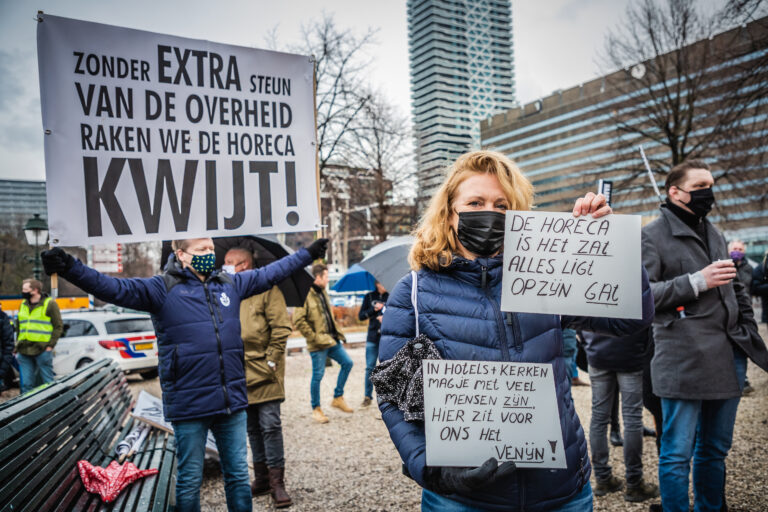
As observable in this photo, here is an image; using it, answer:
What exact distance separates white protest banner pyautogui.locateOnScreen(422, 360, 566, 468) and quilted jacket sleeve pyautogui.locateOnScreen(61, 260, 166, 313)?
190 cm

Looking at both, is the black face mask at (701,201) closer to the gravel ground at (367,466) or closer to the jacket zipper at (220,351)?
the gravel ground at (367,466)

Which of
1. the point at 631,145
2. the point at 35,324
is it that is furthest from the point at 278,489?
the point at 631,145

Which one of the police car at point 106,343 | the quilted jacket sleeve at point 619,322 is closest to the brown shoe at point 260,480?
the quilted jacket sleeve at point 619,322

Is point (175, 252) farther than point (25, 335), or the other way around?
point (25, 335)

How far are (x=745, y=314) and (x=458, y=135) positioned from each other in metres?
15.4

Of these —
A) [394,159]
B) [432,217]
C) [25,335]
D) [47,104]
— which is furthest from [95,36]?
[394,159]

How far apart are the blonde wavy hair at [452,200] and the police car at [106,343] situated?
10.4 metres

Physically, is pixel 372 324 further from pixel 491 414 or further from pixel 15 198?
pixel 15 198

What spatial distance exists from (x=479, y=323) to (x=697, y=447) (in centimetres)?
227

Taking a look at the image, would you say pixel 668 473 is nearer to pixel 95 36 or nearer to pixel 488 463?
pixel 488 463

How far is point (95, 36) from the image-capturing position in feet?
8.69

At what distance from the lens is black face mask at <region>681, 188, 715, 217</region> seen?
9.70 feet

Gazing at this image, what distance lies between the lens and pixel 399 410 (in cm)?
163

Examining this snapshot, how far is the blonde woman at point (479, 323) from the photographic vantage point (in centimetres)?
157
